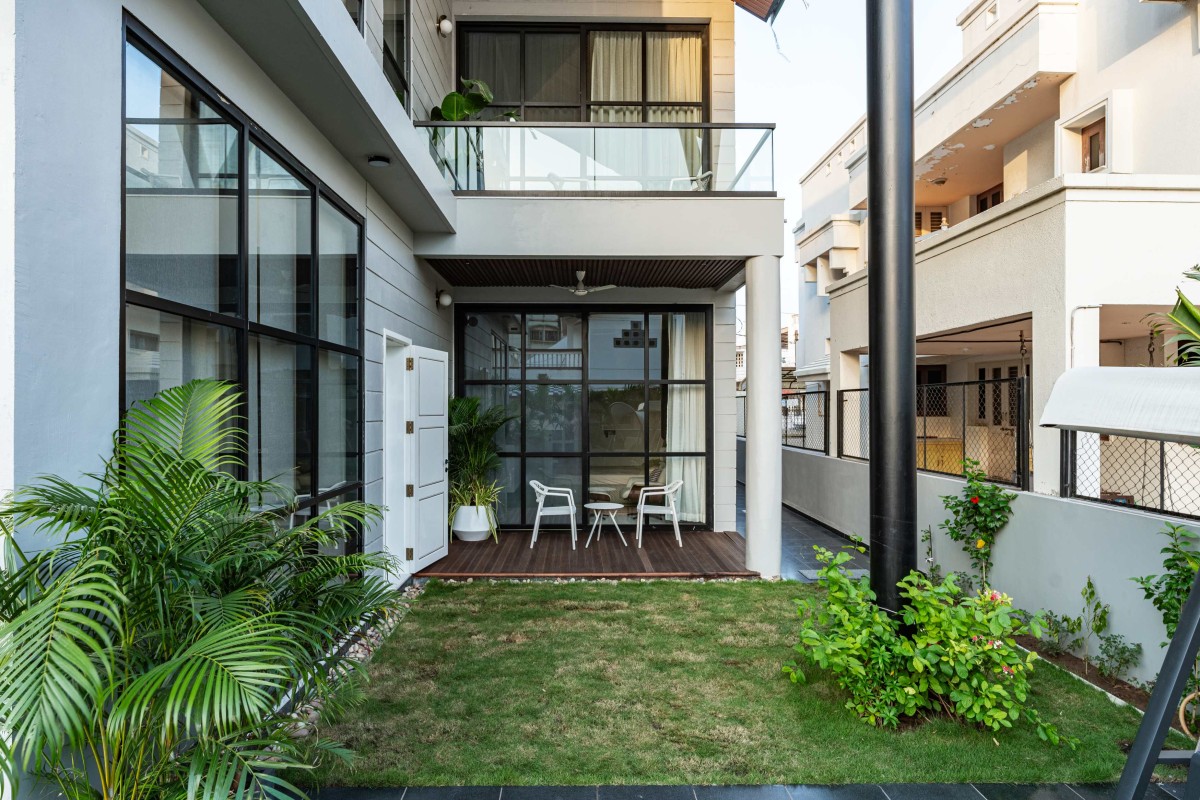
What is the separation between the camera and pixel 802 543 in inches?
300

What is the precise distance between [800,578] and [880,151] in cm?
403

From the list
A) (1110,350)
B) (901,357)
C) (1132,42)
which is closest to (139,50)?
(901,357)

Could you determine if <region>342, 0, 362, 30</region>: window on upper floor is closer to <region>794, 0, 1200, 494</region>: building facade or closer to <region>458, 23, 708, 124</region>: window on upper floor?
<region>458, 23, 708, 124</region>: window on upper floor

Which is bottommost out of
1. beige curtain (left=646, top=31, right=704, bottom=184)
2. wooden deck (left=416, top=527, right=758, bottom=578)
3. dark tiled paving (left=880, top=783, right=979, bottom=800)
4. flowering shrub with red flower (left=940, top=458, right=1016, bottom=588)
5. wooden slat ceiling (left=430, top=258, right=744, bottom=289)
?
dark tiled paving (left=880, top=783, right=979, bottom=800)

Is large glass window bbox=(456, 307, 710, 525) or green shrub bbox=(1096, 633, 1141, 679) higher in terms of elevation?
large glass window bbox=(456, 307, 710, 525)

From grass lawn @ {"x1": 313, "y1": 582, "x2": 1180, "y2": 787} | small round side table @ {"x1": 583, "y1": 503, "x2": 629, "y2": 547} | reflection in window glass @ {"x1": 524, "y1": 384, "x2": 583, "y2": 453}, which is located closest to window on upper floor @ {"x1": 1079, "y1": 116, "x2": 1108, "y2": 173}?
grass lawn @ {"x1": 313, "y1": 582, "x2": 1180, "y2": 787}

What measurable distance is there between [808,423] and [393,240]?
773 centimetres

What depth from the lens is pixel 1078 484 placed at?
182 inches

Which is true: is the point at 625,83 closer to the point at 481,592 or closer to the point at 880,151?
the point at 880,151

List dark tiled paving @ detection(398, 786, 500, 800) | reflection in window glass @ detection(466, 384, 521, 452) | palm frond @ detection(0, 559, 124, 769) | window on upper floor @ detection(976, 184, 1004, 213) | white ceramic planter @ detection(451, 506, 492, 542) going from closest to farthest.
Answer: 1. palm frond @ detection(0, 559, 124, 769)
2. dark tiled paving @ detection(398, 786, 500, 800)
3. white ceramic planter @ detection(451, 506, 492, 542)
4. reflection in window glass @ detection(466, 384, 521, 452)
5. window on upper floor @ detection(976, 184, 1004, 213)

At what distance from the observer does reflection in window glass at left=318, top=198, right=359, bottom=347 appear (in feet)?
13.8

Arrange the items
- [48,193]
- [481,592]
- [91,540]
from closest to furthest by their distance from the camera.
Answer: [91,540]
[48,193]
[481,592]

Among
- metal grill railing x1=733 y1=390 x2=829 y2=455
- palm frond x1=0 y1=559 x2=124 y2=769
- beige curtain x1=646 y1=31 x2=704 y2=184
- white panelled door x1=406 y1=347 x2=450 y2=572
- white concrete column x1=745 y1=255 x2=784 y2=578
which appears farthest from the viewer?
metal grill railing x1=733 y1=390 x2=829 y2=455

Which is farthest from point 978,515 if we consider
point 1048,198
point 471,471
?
point 471,471
